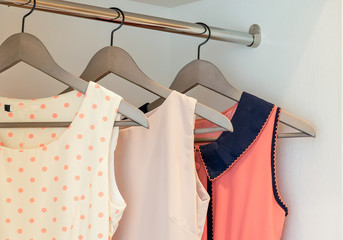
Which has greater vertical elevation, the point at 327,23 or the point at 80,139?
the point at 327,23

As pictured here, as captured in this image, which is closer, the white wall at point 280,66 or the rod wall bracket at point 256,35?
the white wall at point 280,66

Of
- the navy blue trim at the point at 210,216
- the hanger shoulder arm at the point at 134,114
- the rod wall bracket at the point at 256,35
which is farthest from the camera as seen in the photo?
the rod wall bracket at the point at 256,35

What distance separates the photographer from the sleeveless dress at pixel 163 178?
1075 millimetres

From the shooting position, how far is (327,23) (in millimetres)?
1219

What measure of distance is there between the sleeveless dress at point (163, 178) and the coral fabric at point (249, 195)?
0.36ft

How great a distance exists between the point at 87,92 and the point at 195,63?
0.31 meters

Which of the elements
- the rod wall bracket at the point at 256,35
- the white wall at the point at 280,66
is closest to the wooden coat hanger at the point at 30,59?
the white wall at the point at 280,66

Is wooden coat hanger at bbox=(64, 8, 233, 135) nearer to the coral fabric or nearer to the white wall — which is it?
the coral fabric

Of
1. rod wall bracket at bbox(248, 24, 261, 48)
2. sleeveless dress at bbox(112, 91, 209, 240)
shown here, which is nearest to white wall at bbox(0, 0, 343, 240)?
rod wall bracket at bbox(248, 24, 261, 48)

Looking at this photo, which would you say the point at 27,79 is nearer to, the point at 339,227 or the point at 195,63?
the point at 195,63

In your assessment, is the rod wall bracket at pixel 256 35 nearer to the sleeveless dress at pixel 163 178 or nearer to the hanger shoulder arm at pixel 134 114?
the sleeveless dress at pixel 163 178

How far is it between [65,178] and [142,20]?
391 millimetres

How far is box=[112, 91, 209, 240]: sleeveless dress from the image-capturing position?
42.3 inches

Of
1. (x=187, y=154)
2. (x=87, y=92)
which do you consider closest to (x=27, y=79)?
(x=87, y=92)
